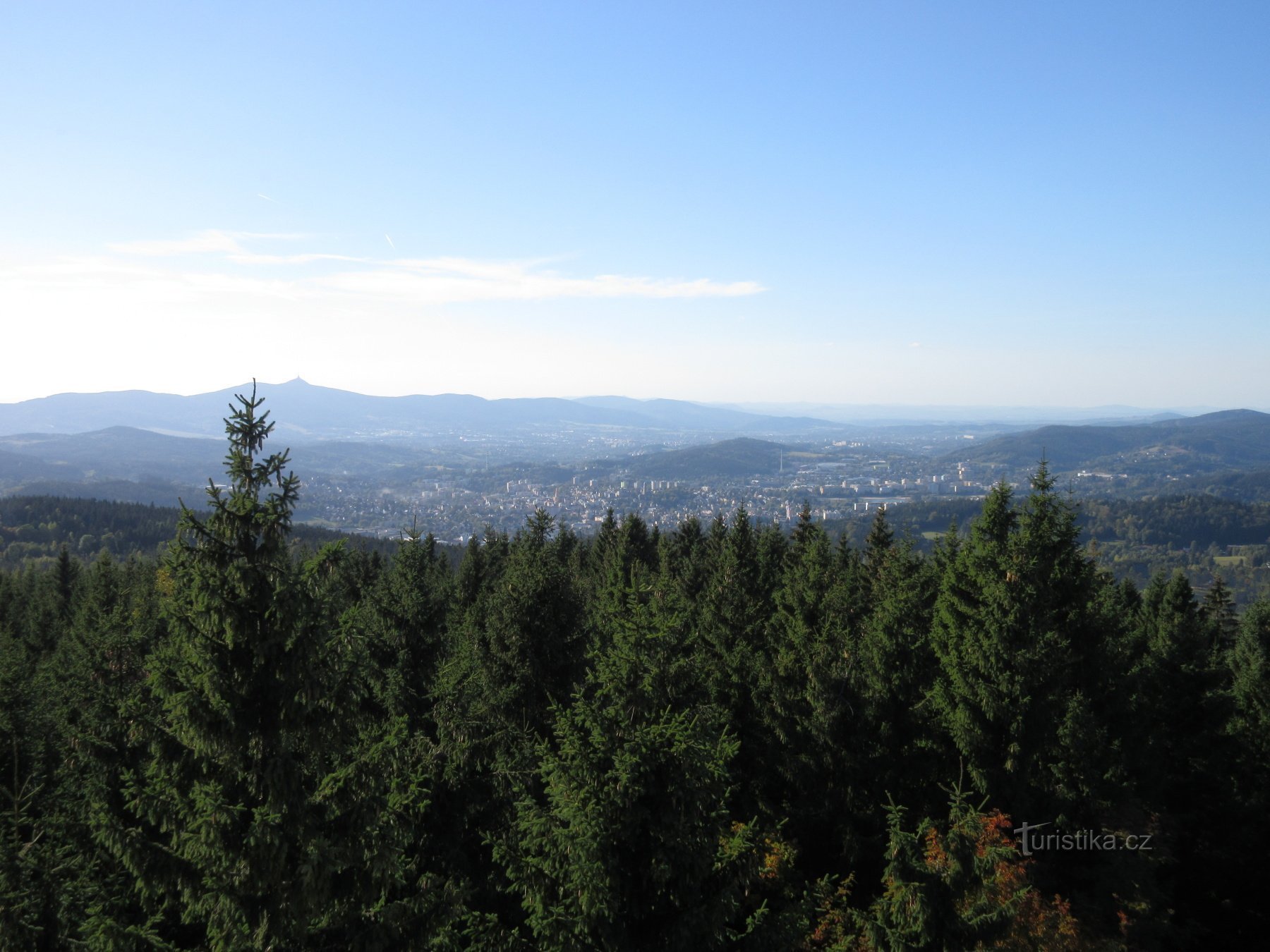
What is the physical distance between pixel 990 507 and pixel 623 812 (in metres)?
13.3

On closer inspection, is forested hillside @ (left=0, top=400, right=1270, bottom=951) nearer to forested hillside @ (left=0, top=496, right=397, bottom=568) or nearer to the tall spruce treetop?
the tall spruce treetop

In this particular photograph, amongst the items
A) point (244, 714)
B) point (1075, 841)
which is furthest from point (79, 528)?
point (1075, 841)

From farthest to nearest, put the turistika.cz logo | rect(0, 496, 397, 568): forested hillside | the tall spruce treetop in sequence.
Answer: rect(0, 496, 397, 568): forested hillside, the turistika.cz logo, the tall spruce treetop

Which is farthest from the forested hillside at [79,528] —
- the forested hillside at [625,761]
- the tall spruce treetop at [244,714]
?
the tall spruce treetop at [244,714]

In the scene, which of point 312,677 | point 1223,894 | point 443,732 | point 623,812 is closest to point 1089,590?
point 1223,894

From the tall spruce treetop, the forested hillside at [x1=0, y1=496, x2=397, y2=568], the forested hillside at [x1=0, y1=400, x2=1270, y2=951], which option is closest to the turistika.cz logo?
the forested hillside at [x1=0, y1=400, x2=1270, y2=951]

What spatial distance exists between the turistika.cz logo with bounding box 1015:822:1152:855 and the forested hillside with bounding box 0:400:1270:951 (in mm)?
109

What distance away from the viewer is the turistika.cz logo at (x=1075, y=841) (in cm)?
1496

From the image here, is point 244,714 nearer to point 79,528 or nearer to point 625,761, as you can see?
point 625,761

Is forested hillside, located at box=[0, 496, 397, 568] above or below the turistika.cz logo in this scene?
below

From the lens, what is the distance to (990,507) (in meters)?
17.5

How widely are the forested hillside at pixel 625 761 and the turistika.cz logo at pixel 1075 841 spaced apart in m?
0.11

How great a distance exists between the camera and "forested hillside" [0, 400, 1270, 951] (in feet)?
23.3

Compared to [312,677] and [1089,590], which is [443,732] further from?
[1089,590]
